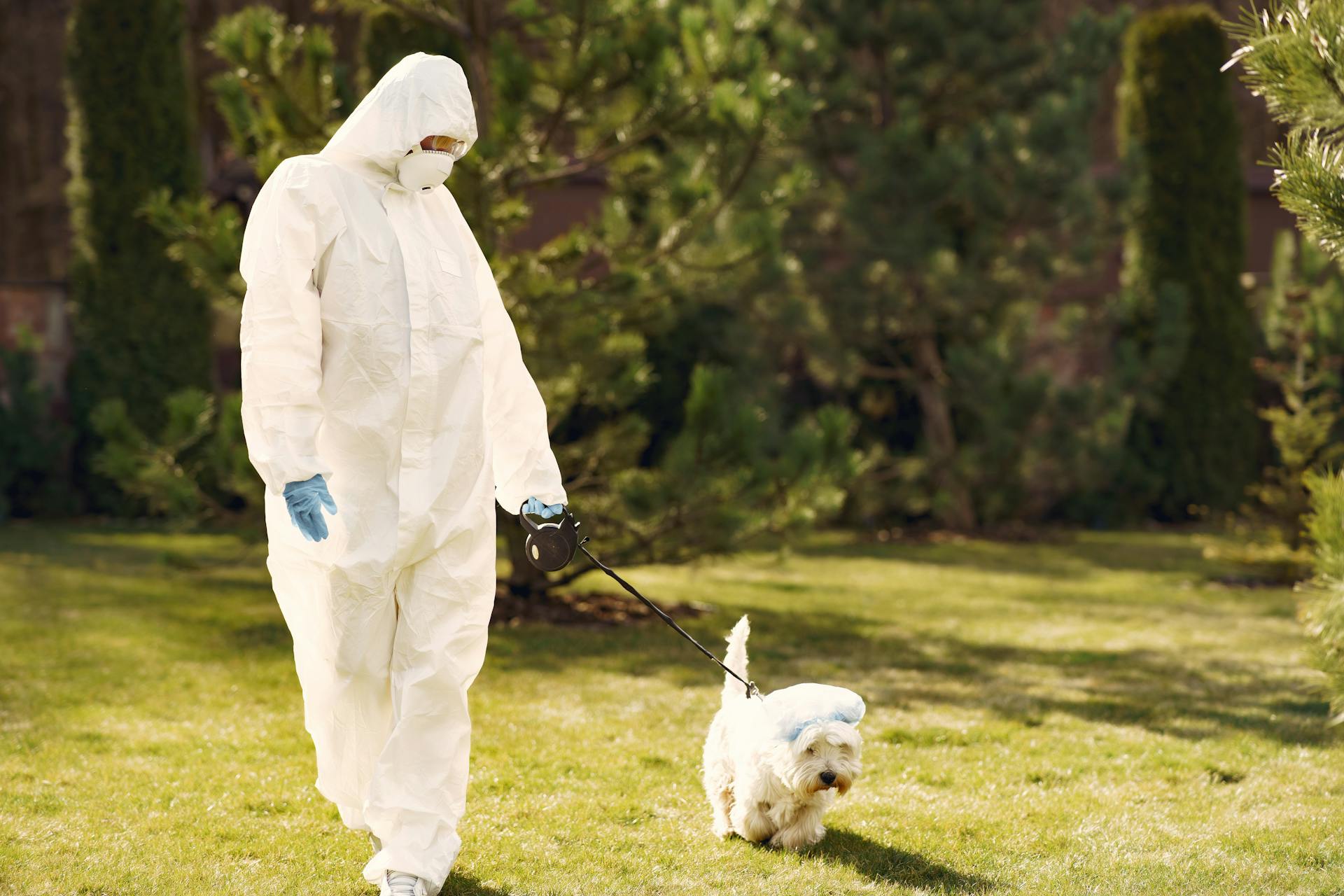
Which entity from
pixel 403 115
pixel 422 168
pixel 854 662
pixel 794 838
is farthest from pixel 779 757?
pixel 854 662

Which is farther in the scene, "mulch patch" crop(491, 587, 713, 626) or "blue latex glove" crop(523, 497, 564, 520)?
"mulch patch" crop(491, 587, 713, 626)

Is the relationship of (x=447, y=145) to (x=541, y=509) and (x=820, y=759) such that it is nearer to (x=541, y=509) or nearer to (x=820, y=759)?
(x=541, y=509)

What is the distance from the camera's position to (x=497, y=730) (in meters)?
4.48

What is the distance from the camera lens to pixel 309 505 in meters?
2.65

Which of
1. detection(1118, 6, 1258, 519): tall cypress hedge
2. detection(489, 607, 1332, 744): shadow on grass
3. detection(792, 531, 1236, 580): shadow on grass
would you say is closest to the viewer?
detection(489, 607, 1332, 744): shadow on grass

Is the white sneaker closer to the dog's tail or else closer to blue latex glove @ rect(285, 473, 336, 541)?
blue latex glove @ rect(285, 473, 336, 541)

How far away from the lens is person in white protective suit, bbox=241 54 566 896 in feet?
9.07

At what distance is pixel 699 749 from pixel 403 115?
7.52ft

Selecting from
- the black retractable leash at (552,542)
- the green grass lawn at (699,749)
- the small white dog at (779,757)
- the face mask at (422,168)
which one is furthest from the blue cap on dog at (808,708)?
the face mask at (422,168)

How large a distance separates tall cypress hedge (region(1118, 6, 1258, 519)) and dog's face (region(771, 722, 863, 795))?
876 cm

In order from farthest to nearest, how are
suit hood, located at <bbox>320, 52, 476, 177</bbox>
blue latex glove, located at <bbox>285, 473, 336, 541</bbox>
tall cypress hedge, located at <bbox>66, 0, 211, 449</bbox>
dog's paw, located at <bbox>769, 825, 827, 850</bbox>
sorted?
tall cypress hedge, located at <bbox>66, 0, 211, 449</bbox> < dog's paw, located at <bbox>769, 825, 827, 850</bbox> < suit hood, located at <bbox>320, 52, 476, 177</bbox> < blue latex glove, located at <bbox>285, 473, 336, 541</bbox>

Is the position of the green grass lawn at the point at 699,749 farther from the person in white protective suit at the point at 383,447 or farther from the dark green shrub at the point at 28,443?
the dark green shrub at the point at 28,443

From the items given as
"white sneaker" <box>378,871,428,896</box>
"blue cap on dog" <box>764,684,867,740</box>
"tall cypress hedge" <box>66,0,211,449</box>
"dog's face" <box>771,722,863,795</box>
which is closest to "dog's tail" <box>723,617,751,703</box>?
"blue cap on dog" <box>764,684,867,740</box>

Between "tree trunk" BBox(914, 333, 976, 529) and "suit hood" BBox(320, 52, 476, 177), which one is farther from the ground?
"suit hood" BBox(320, 52, 476, 177)
